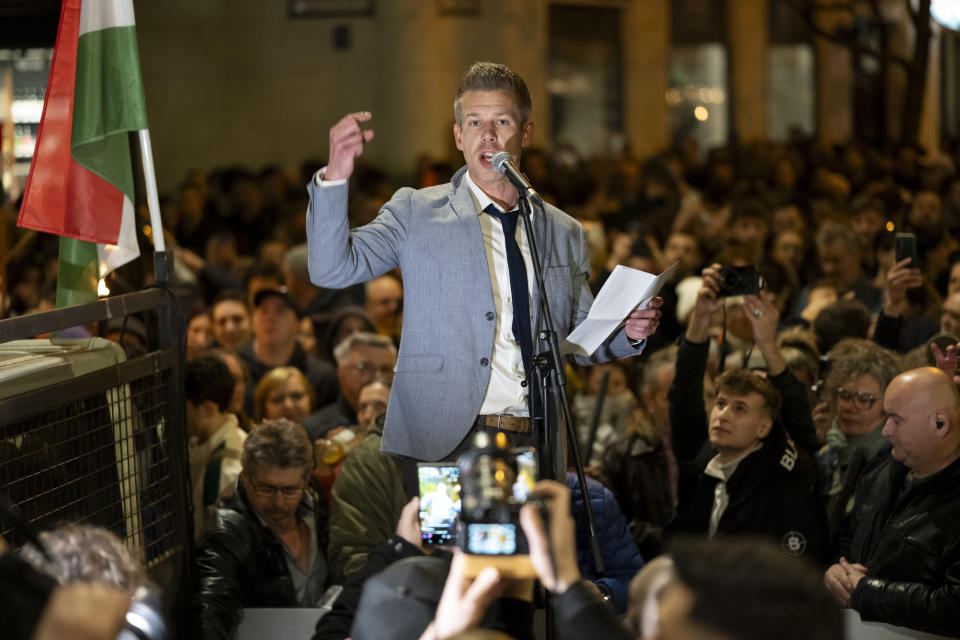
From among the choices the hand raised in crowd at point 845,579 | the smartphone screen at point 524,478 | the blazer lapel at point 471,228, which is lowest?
the hand raised in crowd at point 845,579

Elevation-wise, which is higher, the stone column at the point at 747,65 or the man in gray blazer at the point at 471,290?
the stone column at the point at 747,65

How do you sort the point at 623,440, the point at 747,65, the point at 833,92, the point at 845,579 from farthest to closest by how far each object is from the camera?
the point at 833,92 → the point at 747,65 → the point at 623,440 → the point at 845,579

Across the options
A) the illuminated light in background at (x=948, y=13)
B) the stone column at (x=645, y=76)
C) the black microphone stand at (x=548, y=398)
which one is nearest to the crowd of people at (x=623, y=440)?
the black microphone stand at (x=548, y=398)

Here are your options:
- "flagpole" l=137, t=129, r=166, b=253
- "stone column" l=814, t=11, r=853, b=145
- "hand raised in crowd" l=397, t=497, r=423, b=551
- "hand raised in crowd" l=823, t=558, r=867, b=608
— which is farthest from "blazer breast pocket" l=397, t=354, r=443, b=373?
"stone column" l=814, t=11, r=853, b=145

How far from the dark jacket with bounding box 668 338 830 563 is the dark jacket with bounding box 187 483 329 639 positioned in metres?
1.56

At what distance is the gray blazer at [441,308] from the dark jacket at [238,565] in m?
1.00

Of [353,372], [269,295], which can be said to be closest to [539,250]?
[353,372]

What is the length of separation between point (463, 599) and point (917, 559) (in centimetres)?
207

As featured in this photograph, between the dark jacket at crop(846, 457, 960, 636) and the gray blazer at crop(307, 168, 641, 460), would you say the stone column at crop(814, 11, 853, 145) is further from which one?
the gray blazer at crop(307, 168, 641, 460)

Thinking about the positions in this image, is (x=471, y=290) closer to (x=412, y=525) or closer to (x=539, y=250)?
(x=539, y=250)

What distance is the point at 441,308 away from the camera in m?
3.84

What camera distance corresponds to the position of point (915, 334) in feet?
23.1

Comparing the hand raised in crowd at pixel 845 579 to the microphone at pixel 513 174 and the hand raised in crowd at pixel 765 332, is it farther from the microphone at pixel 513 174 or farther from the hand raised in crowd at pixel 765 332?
the microphone at pixel 513 174

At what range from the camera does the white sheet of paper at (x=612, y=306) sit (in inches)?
148
